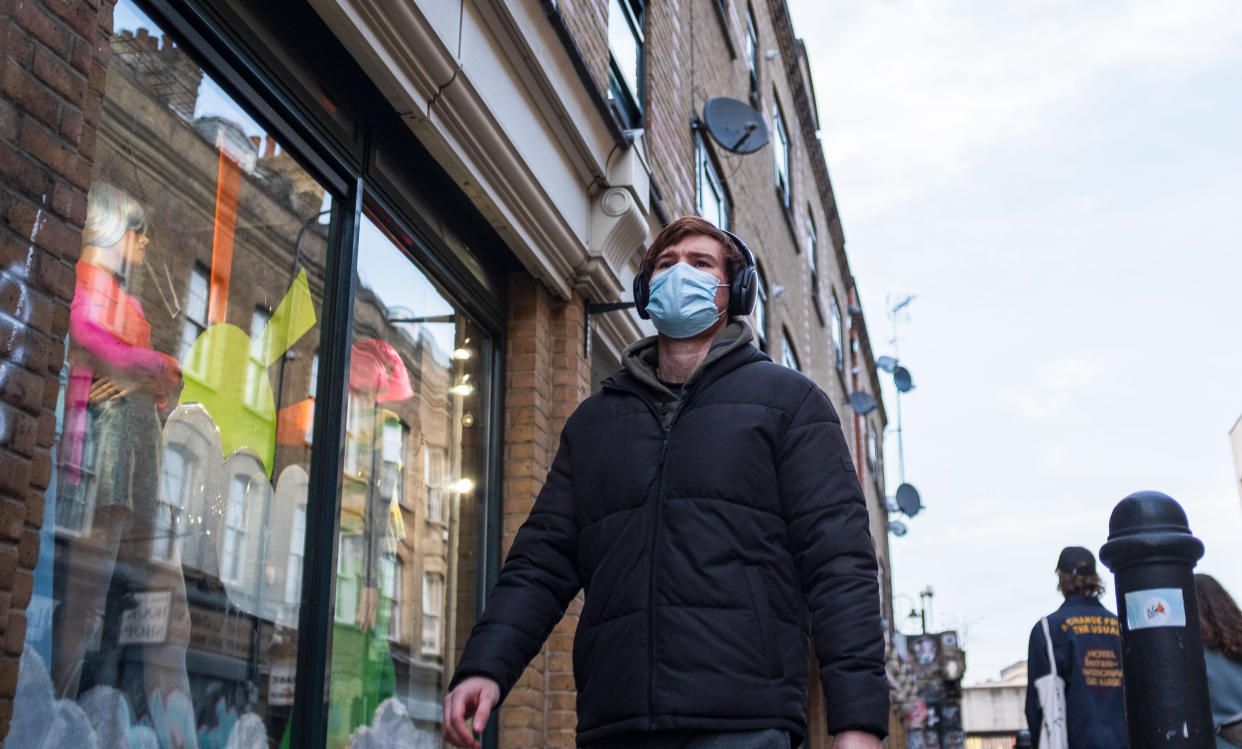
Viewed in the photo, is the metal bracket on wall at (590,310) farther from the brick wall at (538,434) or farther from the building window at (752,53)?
the building window at (752,53)

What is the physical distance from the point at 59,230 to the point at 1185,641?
130 inches

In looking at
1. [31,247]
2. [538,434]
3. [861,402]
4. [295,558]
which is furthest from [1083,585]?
[861,402]

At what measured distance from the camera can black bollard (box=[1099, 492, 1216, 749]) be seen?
12.1 ft

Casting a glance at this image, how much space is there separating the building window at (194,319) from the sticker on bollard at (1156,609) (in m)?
2.97

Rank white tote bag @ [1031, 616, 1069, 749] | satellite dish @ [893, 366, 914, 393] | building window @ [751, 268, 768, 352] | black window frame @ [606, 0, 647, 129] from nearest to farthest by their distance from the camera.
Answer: white tote bag @ [1031, 616, 1069, 749], black window frame @ [606, 0, 647, 129], building window @ [751, 268, 768, 352], satellite dish @ [893, 366, 914, 393]

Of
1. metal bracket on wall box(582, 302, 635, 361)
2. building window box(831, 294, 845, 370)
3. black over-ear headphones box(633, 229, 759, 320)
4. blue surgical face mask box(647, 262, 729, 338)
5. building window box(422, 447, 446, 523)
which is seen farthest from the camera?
building window box(831, 294, 845, 370)

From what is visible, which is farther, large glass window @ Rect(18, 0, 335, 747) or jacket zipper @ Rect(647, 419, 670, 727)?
large glass window @ Rect(18, 0, 335, 747)

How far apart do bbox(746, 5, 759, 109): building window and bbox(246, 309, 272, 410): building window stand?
11712 millimetres

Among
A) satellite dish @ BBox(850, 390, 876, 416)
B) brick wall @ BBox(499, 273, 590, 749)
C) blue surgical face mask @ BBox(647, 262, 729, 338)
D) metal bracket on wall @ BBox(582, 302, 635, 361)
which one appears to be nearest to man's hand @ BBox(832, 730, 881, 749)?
blue surgical face mask @ BBox(647, 262, 729, 338)

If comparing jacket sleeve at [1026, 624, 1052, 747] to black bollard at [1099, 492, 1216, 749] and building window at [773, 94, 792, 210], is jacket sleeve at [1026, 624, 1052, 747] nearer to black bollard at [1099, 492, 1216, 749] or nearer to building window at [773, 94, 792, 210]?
black bollard at [1099, 492, 1216, 749]

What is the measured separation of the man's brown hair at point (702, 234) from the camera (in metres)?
3.35

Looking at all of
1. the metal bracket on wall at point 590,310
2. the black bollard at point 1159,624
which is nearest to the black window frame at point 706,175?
the metal bracket on wall at point 590,310

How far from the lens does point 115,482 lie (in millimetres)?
3375

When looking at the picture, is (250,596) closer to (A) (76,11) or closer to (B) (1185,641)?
(A) (76,11)
